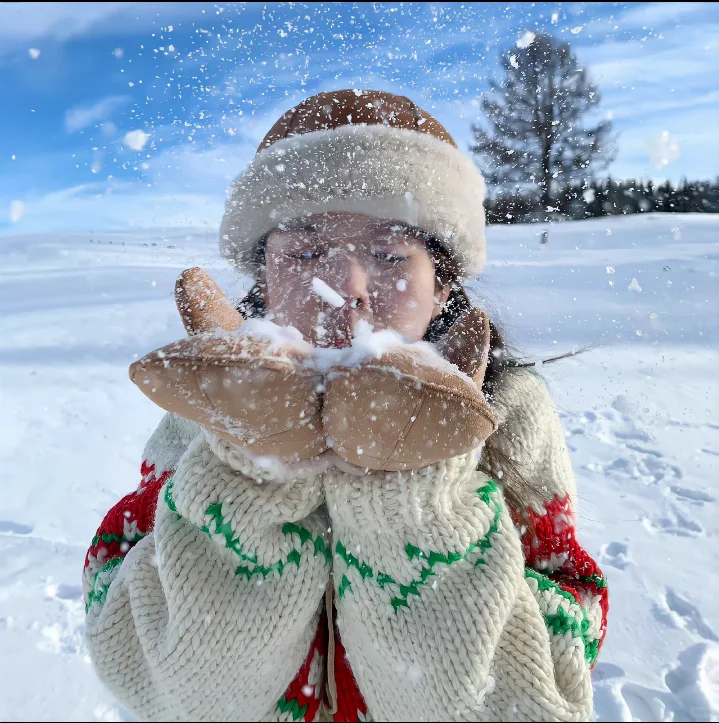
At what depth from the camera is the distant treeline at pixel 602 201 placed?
3.76 feet

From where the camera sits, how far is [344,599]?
0.81 meters

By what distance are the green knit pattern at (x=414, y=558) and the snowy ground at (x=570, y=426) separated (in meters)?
0.52

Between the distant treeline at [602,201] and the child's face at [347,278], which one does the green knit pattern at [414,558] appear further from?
the distant treeline at [602,201]

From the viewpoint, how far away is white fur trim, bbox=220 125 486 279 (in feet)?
2.94

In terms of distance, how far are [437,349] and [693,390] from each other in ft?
8.76

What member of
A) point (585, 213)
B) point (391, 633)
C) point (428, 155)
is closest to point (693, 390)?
point (585, 213)

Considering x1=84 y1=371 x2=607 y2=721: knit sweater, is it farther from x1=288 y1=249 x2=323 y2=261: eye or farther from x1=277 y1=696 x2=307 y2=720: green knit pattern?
x1=288 y1=249 x2=323 y2=261: eye

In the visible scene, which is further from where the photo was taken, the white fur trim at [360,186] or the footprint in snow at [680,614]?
the footprint in snow at [680,614]

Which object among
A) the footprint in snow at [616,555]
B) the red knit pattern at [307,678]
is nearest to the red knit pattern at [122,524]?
the red knit pattern at [307,678]

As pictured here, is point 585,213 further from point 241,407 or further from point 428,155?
point 241,407

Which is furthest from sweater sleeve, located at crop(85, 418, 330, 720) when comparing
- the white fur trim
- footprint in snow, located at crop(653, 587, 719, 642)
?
footprint in snow, located at crop(653, 587, 719, 642)

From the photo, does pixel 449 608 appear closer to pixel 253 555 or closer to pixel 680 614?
pixel 253 555

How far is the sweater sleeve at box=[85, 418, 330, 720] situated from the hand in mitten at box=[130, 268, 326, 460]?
0.13m

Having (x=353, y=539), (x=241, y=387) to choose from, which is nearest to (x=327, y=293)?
(x=241, y=387)
